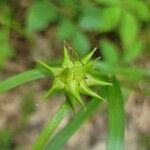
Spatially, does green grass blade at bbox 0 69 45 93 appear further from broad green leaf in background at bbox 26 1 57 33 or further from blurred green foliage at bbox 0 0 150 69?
broad green leaf in background at bbox 26 1 57 33

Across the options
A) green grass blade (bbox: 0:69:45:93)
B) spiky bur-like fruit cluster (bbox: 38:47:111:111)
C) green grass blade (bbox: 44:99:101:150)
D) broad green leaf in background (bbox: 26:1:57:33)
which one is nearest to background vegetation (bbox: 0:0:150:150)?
broad green leaf in background (bbox: 26:1:57:33)

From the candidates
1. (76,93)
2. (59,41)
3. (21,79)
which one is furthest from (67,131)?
(59,41)

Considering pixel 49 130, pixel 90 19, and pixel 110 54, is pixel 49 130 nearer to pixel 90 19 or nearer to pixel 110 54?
pixel 110 54

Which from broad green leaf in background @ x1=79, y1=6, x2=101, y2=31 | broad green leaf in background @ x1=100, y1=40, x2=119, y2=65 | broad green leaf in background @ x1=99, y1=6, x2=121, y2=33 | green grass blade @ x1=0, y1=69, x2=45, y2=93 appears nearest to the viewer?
green grass blade @ x1=0, y1=69, x2=45, y2=93

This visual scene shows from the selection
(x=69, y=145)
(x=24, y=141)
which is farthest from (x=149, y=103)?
(x=24, y=141)

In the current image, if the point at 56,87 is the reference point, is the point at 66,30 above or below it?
above

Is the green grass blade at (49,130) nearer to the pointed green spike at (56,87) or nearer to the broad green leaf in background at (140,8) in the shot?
the pointed green spike at (56,87)
